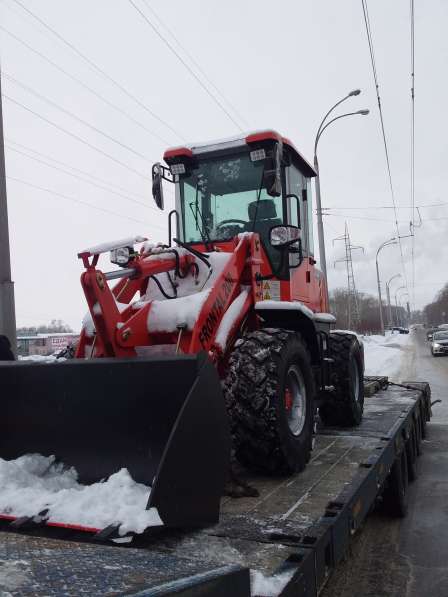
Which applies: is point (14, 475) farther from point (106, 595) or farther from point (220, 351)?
point (106, 595)

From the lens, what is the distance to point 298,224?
6.03 meters

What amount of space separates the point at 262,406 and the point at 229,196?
96.9 inches

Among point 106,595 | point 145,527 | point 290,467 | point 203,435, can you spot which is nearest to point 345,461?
point 290,467

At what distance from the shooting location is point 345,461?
443cm

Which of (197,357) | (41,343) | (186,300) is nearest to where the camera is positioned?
(197,357)

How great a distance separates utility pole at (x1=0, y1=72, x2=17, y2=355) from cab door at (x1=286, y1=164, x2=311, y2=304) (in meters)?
3.60

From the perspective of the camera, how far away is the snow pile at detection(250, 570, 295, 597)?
219 centimetres

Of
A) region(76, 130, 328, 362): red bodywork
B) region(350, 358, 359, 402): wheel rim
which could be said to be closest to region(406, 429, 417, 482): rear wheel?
region(350, 358, 359, 402): wheel rim

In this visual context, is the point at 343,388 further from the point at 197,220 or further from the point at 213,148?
the point at 213,148

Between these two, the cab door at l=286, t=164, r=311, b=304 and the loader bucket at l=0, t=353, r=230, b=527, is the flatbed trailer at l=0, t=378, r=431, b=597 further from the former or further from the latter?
the cab door at l=286, t=164, r=311, b=304

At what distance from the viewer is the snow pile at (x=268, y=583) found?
2.19 m

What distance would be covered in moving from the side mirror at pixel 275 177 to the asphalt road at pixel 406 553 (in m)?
2.91

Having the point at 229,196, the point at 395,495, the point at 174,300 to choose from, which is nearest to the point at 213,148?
the point at 229,196

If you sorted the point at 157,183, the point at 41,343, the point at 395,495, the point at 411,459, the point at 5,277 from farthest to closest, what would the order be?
the point at 41,343 < the point at 5,277 < the point at 411,459 < the point at 157,183 < the point at 395,495
